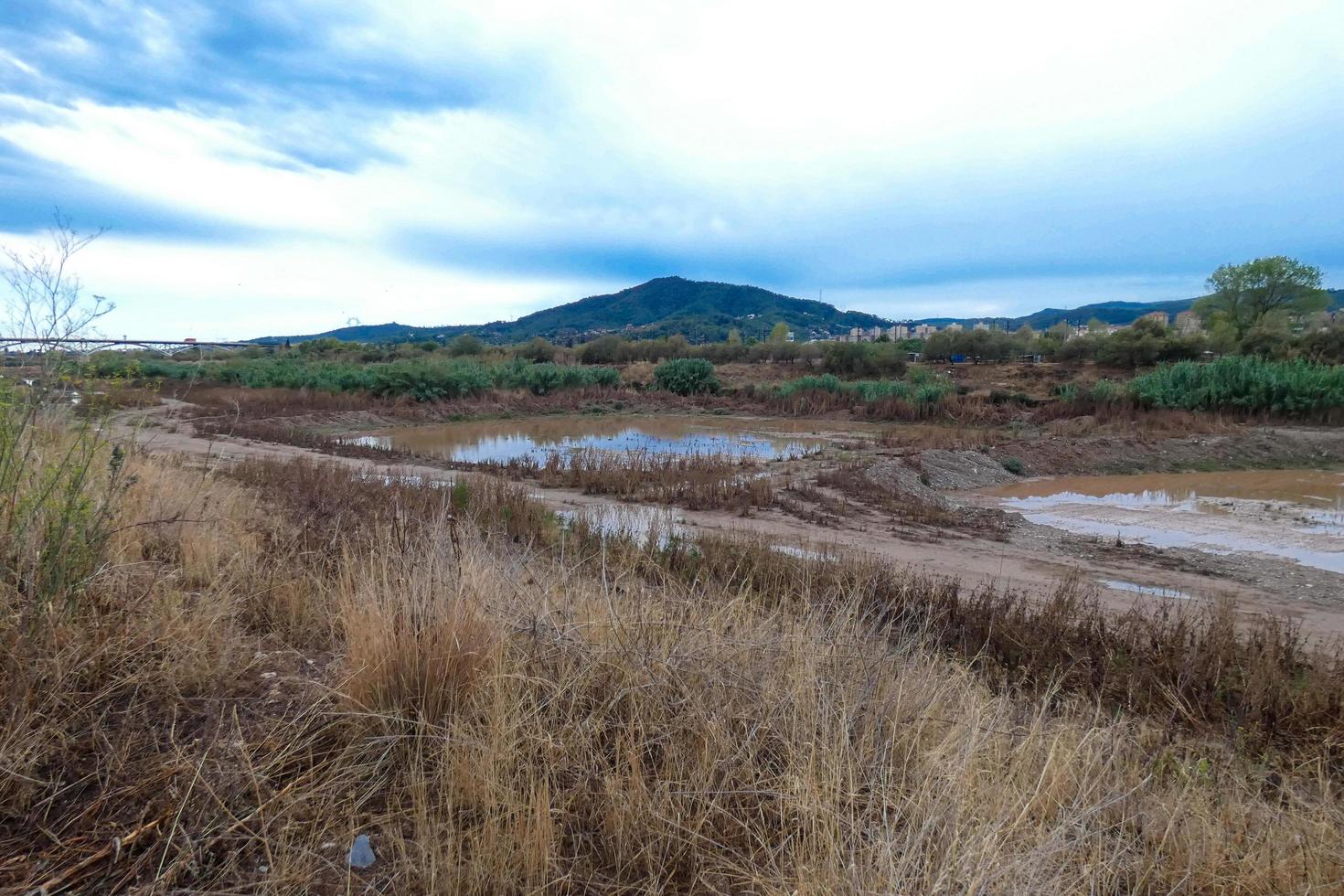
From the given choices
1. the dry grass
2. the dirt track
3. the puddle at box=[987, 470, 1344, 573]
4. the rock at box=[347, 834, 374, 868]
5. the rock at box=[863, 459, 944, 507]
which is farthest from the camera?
the rock at box=[863, 459, 944, 507]

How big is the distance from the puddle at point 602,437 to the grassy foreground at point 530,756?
18497 mm

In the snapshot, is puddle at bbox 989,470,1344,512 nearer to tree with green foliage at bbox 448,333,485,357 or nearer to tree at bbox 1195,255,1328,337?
tree at bbox 1195,255,1328,337

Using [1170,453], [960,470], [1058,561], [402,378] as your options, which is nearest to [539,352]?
[402,378]

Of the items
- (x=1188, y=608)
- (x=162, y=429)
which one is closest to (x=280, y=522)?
(x=1188, y=608)

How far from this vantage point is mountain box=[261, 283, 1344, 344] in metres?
127

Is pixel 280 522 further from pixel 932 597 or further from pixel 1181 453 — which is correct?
pixel 1181 453

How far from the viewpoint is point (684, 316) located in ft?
436

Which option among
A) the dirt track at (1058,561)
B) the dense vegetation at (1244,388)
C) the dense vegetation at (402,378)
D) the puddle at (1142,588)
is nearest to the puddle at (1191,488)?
the dirt track at (1058,561)

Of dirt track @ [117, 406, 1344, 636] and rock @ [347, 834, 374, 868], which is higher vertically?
rock @ [347, 834, 374, 868]

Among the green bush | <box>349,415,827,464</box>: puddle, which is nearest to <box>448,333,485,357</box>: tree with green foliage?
the green bush

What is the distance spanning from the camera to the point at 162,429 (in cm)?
2305

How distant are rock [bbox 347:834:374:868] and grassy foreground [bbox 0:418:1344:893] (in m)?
0.04

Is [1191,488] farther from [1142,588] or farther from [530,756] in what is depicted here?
[530,756]

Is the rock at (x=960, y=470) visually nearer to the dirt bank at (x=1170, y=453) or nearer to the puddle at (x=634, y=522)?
the dirt bank at (x=1170, y=453)
